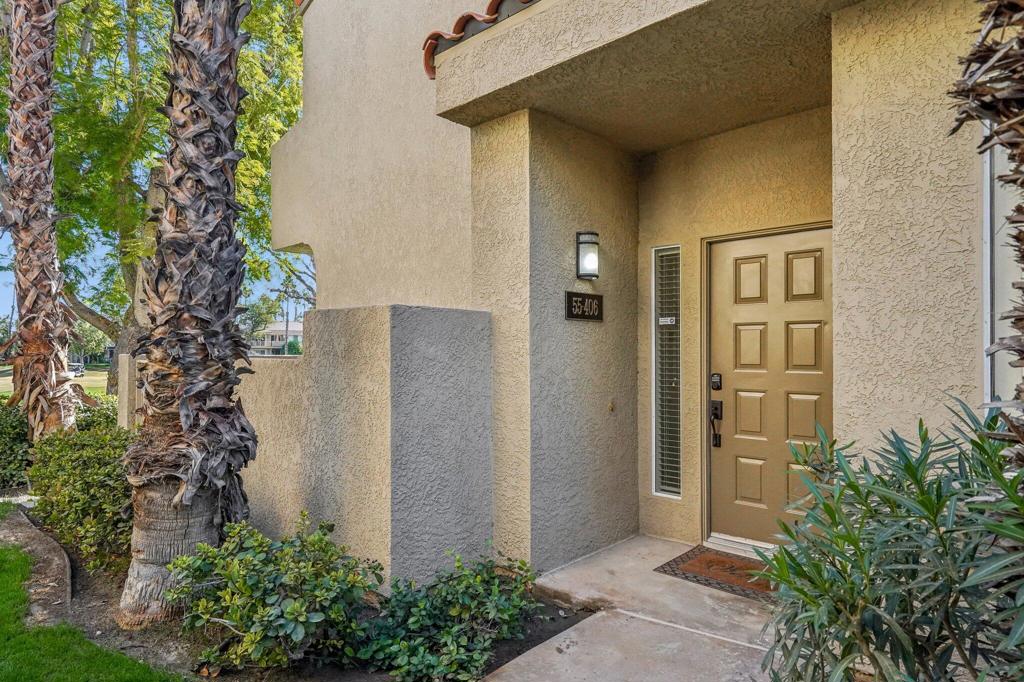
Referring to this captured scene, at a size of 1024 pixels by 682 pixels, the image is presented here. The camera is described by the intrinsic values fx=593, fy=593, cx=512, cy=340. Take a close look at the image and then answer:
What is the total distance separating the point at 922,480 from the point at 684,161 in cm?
401

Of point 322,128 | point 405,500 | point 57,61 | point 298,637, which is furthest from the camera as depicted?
point 57,61

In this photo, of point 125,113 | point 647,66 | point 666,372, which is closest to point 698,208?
point 666,372

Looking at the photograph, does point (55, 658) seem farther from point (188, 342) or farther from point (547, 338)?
point (547, 338)

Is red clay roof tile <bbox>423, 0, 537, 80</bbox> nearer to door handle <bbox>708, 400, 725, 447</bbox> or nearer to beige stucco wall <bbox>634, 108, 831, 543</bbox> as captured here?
beige stucco wall <bbox>634, 108, 831, 543</bbox>

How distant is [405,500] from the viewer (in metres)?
4.25

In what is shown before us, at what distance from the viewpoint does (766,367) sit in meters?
5.00

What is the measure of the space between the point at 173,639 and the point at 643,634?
2967mm

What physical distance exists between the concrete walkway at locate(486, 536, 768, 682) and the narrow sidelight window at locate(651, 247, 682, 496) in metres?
0.91

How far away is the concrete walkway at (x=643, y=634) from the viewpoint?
3355 mm

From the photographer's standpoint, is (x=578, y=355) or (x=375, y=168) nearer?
(x=578, y=355)

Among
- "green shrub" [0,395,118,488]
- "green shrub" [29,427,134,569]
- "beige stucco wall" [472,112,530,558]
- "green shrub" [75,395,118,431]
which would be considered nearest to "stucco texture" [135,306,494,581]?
"beige stucco wall" [472,112,530,558]

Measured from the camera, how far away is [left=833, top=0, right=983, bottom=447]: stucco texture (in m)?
2.95

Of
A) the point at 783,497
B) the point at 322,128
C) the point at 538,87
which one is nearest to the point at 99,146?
the point at 322,128

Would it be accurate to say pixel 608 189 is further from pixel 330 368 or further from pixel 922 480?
pixel 922 480
